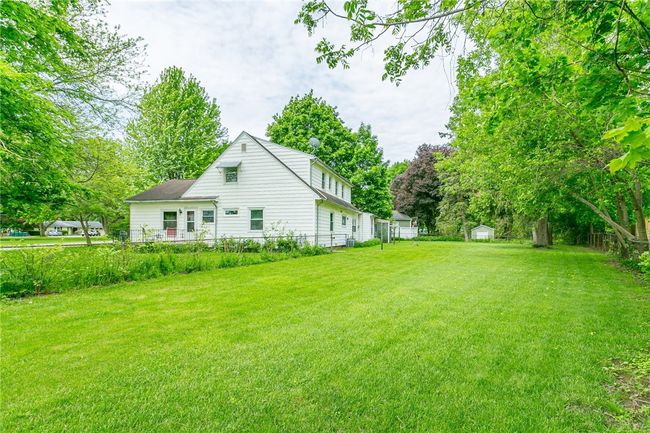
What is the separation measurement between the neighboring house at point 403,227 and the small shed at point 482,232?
21.4 feet

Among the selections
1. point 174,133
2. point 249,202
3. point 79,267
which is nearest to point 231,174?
point 249,202

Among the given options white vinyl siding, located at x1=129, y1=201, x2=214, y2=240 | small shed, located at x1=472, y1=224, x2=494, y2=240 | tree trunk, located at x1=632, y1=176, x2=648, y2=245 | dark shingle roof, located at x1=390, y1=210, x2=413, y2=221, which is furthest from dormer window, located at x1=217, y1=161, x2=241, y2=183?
dark shingle roof, located at x1=390, y1=210, x2=413, y2=221

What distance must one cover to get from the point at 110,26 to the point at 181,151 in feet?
63.5

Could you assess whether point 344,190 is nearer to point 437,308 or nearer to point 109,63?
point 109,63

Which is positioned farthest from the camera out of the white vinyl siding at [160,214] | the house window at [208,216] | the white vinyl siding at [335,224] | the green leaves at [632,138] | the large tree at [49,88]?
the white vinyl siding at [160,214]

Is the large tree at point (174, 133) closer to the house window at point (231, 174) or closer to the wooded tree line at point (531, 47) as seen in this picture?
the house window at point (231, 174)

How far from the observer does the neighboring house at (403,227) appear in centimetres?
3926

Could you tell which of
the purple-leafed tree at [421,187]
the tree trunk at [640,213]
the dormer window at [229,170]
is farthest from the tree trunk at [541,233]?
the dormer window at [229,170]

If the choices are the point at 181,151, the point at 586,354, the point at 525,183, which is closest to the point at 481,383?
the point at 586,354

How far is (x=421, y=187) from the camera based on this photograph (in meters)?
40.8

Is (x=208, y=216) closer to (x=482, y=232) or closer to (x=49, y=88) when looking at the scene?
(x=49, y=88)

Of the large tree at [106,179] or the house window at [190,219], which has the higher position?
the large tree at [106,179]

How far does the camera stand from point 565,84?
4.85 meters

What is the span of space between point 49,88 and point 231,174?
9378 millimetres
